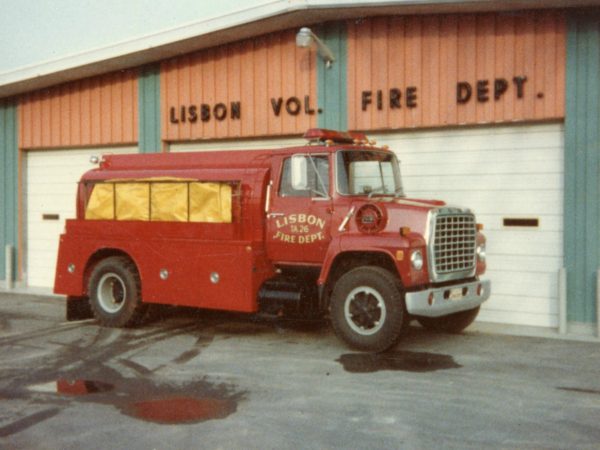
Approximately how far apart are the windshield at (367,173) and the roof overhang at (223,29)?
2744 millimetres

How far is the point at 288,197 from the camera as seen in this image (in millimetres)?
9320

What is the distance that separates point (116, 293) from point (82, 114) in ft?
18.9

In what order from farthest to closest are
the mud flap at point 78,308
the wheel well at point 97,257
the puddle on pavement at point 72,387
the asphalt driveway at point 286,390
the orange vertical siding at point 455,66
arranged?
the mud flap at point 78,308, the wheel well at point 97,257, the orange vertical siding at point 455,66, the puddle on pavement at point 72,387, the asphalt driveway at point 286,390

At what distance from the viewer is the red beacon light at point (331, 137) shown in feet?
30.3

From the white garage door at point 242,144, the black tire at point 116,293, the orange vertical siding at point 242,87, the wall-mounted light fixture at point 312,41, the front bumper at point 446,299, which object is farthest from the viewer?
the white garage door at point 242,144

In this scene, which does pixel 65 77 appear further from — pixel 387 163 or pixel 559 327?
pixel 559 327

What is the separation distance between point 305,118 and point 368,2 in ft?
7.66

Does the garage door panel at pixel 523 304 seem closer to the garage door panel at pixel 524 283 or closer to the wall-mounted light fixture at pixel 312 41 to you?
the garage door panel at pixel 524 283

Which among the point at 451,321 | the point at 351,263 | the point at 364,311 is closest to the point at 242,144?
the point at 351,263

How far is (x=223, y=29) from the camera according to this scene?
40.6ft

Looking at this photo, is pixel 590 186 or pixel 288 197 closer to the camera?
pixel 288 197

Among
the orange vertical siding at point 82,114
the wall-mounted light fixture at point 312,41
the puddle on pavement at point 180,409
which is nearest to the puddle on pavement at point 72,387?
the puddle on pavement at point 180,409

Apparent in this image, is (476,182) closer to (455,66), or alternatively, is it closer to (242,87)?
(455,66)

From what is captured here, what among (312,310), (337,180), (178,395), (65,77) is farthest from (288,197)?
(65,77)
